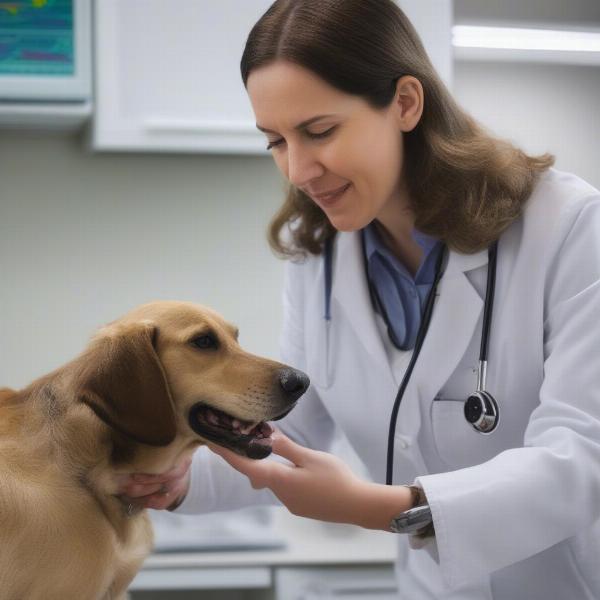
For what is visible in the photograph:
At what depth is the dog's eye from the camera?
1298 mm

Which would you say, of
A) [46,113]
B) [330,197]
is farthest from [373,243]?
[46,113]

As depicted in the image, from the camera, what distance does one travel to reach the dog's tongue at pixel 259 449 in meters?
1.17

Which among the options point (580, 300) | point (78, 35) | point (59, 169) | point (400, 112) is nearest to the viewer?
point (580, 300)

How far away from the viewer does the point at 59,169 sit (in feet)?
8.44

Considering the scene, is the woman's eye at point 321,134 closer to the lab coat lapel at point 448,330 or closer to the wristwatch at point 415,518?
the lab coat lapel at point 448,330

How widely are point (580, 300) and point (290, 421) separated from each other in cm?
55

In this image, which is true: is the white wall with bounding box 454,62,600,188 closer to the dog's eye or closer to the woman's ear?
the woman's ear

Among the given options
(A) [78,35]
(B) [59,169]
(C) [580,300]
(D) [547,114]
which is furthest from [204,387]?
(D) [547,114]

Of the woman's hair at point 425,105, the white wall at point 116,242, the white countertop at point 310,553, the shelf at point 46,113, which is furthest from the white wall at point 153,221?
the woman's hair at point 425,105

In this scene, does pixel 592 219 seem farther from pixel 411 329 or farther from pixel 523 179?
pixel 411 329

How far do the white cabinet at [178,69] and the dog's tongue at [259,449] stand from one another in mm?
1217

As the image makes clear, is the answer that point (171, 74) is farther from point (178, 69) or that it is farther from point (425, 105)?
point (425, 105)

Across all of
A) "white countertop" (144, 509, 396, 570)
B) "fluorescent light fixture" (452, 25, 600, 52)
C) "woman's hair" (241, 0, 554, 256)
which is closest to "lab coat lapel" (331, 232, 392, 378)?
"woman's hair" (241, 0, 554, 256)

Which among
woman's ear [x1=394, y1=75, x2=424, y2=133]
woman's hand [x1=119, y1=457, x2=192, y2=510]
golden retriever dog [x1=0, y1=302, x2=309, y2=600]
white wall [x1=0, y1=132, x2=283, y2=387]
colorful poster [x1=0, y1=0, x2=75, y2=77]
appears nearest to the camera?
golden retriever dog [x1=0, y1=302, x2=309, y2=600]
